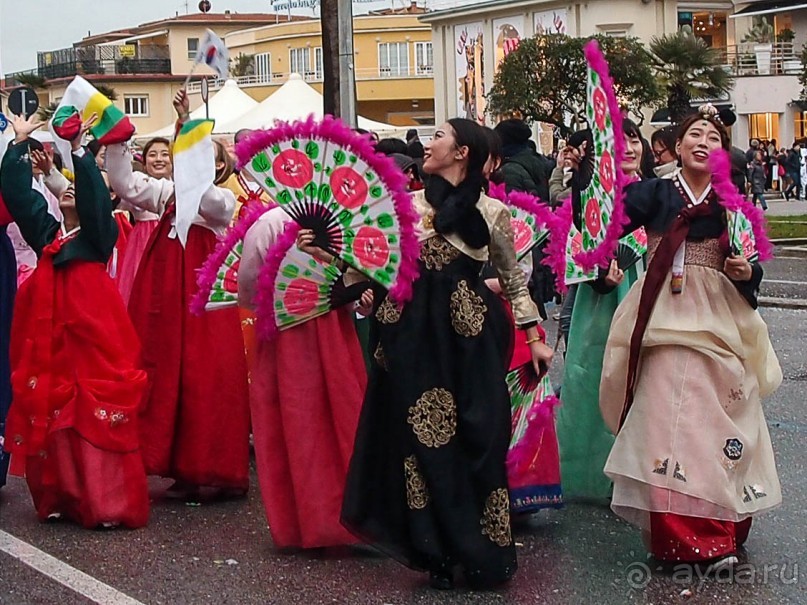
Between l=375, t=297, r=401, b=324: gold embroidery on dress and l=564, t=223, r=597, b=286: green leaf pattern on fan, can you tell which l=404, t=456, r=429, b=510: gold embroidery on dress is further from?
l=564, t=223, r=597, b=286: green leaf pattern on fan

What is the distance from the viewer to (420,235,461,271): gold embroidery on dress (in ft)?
19.2

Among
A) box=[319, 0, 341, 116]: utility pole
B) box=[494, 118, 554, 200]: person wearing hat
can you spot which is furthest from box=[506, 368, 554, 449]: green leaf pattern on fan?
box=[319, 0, 341, 116]: utility pole

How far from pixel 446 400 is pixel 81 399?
2051 mm

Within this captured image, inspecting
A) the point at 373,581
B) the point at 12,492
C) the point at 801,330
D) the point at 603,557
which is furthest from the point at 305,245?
the point at 801,330

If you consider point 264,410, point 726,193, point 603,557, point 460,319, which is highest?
point 726,193

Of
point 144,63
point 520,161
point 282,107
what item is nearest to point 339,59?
point 282,107

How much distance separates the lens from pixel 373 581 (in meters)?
6.06

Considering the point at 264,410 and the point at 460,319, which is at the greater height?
the point at 460,319

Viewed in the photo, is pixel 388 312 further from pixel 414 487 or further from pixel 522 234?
pixel 522 234

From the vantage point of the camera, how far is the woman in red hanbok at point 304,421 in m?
6.43

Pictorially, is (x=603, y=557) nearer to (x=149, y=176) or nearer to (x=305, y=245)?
(x=305, y=245)

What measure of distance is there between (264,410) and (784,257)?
15.5m

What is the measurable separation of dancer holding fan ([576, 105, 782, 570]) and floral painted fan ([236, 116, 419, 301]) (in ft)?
2.70

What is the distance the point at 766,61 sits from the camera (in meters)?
53.3
